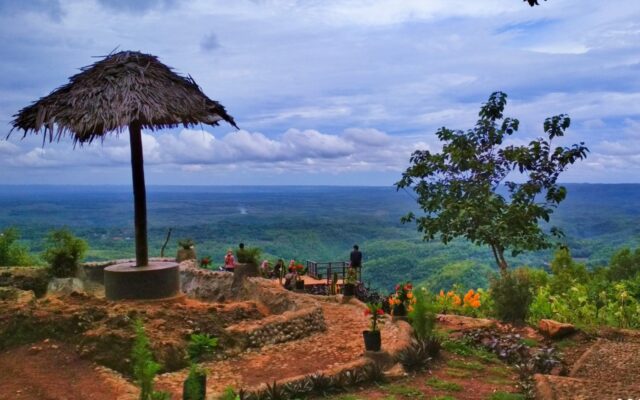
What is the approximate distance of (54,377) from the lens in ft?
25.5

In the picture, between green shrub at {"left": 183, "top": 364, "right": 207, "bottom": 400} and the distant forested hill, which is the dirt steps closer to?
green shrub at {"left": 183, "top": 364, "right": 207, "bottom": 400}

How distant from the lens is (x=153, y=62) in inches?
502

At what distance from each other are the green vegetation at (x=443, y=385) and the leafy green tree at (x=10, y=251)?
1950 cm

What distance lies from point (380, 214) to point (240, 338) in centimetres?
11519

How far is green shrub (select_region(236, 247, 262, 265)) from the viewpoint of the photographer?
53.1ft

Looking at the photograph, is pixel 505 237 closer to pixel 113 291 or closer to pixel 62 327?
pixel 113 291

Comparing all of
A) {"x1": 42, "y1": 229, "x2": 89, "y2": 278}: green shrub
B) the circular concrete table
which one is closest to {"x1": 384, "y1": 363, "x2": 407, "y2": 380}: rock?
the circular concrete table

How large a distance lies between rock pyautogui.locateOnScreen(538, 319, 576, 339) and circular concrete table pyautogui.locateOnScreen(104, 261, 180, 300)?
24.4 ft

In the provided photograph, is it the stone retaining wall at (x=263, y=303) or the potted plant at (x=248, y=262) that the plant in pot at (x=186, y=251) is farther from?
the potted plant at (x=248, y=262)

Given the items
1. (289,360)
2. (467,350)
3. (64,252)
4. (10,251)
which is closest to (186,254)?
(64,252)

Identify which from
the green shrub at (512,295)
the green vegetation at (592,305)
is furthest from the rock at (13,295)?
the green vegetation at (592,305)

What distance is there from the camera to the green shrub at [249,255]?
16.2m

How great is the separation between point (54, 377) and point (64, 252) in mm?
9384

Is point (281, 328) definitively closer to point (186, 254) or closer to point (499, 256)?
point (499, 256)
